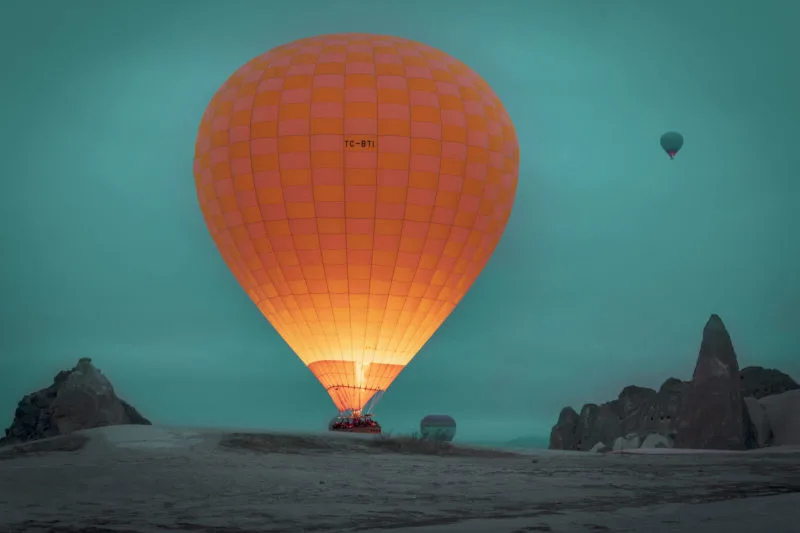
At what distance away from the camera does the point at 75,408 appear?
43.2m

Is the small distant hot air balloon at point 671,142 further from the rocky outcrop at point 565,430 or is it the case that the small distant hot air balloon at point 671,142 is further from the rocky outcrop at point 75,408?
the rocky outcrop at point 75,408

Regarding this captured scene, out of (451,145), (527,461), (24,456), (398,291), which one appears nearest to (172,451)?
(24,456)

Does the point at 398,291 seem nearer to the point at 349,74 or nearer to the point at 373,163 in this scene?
the point at 373,163

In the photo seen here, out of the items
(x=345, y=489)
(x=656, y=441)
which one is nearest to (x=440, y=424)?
(x=656, y=441)

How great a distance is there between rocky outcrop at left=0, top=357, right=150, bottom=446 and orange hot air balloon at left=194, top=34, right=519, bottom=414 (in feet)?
49.7

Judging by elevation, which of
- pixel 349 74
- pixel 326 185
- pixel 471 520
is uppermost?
pixel 349 74

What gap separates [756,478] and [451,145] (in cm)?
1673

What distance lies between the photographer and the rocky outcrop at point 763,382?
55375 mm

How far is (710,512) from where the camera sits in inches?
431

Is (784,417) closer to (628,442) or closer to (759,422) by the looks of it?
(759,422)

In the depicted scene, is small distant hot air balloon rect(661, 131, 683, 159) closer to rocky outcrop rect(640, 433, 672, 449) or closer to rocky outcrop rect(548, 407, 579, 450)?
rocky outcrop rect(640, 433, 672, 449)

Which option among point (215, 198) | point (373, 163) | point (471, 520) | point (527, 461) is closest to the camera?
point (471, 520)

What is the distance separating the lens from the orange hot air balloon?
2983 cm

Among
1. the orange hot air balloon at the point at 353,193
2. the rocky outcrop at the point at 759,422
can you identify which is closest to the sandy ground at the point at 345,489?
the orange hot air balloon at the point at 353,193
